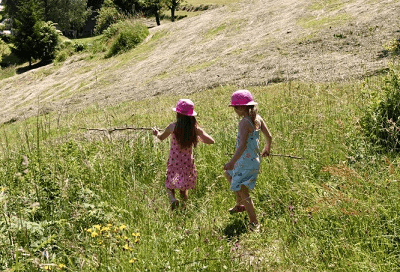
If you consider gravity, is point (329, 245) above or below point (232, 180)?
below

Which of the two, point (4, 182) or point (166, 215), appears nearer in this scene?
point (166, 215)

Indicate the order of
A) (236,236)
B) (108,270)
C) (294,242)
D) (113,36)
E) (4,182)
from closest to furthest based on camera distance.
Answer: (108,270) < (294,242) < (236,236) < (4,182) < (113,36)

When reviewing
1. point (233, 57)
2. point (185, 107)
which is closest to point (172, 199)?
point (185, 107)

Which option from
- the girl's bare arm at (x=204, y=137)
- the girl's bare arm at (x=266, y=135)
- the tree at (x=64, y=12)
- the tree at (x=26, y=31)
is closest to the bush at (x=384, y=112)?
the girl's bare arm at (x=266, y=135)

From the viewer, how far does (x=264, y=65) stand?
14.7 metres

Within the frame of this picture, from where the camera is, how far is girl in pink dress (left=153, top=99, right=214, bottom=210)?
467 cm

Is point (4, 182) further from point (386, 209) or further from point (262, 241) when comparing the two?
point (386, 209)

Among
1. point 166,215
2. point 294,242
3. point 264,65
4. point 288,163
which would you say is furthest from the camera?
point 264,65

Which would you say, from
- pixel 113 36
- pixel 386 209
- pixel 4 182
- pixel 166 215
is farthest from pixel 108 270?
pixel 113 36

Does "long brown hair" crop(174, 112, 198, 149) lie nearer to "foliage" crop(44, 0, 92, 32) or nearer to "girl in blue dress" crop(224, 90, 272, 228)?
"girl in blue dress" crop(224, 90, 272, 228)

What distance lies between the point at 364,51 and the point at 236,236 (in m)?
11.0

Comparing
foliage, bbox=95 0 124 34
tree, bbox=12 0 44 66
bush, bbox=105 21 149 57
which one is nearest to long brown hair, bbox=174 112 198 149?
bush, bbox=105 21 149 57

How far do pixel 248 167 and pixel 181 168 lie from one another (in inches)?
39.5

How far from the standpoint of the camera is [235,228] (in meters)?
3.99
